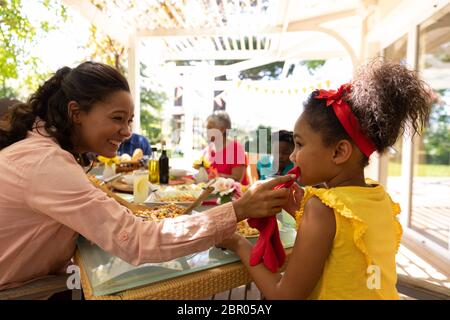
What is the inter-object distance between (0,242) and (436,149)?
5.72m

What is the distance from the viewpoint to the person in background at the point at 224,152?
11.3ft

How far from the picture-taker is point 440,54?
13.4ft

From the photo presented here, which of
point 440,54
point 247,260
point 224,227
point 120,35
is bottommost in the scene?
point 247,260

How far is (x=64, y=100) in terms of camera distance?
121cm

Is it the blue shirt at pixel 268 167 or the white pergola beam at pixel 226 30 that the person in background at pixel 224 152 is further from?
the white pergola beam at pixel 226 30

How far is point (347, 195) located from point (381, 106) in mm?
281

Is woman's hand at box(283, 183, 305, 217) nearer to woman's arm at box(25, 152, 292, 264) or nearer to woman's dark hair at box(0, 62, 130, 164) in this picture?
woman's arm at box(25, 152, 292, 264)

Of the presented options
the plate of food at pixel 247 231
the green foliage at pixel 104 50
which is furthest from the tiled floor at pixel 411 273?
the green foliage at pixel 104 50

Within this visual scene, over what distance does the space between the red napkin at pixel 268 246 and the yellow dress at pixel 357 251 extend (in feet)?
0.45

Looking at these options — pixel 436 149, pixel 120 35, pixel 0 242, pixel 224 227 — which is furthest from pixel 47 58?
pixel 436 149

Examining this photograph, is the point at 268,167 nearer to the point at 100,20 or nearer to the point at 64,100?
the point at 64,100

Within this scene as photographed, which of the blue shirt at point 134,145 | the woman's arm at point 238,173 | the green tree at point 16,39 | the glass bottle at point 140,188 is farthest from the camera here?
the blue shirt at point 134,145

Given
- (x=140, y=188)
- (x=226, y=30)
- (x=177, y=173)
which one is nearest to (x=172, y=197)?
(x=140, y=188)
